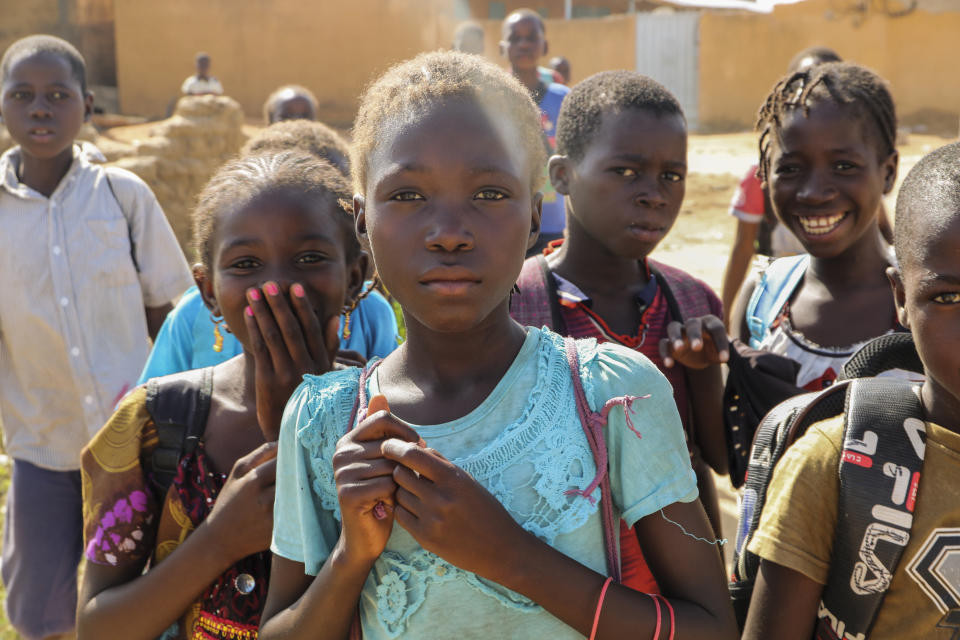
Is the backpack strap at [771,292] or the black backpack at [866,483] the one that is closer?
the black backpack at [866,483]

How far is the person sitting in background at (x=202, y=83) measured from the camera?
1502 centimetres

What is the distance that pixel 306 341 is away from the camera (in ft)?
6.10

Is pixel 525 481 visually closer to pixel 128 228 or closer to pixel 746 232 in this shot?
pixel 128 228

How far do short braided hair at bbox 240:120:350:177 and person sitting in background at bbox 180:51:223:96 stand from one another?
1280cm

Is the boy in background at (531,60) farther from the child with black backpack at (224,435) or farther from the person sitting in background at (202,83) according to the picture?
the person sitting in background at (202,83)

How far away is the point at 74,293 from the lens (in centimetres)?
351

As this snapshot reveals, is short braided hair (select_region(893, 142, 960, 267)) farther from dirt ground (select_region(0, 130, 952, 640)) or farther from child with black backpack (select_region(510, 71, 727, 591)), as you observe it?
dirt ground (select_region(0, 130, 952, 640))

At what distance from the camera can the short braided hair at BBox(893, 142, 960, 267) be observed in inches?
62.5

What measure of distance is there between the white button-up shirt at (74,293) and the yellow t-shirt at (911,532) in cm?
256

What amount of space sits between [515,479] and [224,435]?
79cm

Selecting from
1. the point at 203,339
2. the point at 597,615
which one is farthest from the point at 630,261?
the point at 597,615

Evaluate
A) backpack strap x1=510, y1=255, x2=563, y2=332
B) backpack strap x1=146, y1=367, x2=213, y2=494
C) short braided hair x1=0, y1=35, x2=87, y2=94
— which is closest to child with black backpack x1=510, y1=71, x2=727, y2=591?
backpack strap x1=510, y1=255, x2=563, y2=332

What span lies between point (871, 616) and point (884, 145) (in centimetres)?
158

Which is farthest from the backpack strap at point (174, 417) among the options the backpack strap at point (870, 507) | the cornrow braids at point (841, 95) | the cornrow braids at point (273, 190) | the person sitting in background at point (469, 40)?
the person sitting in background at point (469, 40)
